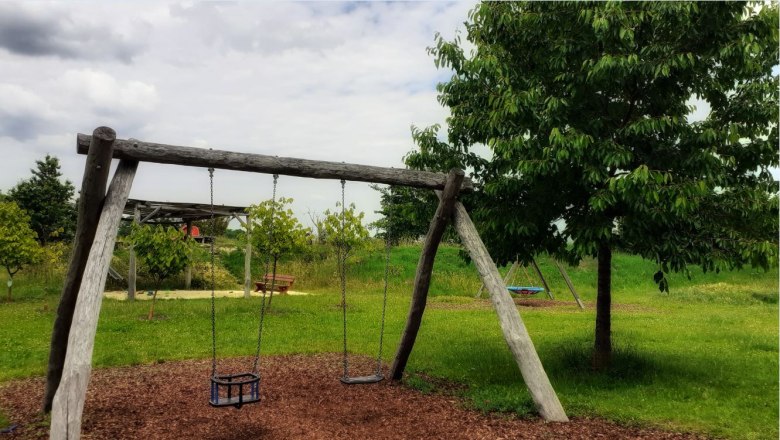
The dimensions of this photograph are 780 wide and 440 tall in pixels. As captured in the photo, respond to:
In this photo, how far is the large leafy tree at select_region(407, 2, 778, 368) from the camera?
7695 mm

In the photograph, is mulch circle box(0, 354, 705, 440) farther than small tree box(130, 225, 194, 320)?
No

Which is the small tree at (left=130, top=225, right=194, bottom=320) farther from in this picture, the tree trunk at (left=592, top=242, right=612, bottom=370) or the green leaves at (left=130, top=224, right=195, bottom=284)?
the tree trunk at (left=592, top=242, right=612, bottom=370)

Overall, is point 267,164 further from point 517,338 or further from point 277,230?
point 277,230

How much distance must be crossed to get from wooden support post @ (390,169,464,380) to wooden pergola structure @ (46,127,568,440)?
0.05 feet

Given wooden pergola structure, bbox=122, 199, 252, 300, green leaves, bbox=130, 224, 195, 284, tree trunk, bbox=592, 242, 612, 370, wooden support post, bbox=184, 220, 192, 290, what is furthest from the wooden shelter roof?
tree trunk, bbox=592, 242, 612, 370

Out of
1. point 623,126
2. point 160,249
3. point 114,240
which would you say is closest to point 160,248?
point 160,249

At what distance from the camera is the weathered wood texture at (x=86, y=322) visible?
217 inches

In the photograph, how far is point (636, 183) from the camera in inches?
284

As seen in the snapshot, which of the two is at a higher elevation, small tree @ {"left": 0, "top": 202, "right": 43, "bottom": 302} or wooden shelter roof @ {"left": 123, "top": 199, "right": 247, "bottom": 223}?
wooden shelter roof @ {"left": 123, "top": 199, "right": 247, "bottom": 223}

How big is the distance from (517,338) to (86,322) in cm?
505

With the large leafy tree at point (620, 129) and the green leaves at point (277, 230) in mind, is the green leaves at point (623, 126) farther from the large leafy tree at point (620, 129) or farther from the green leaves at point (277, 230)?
the green leaves at point (277, 230)

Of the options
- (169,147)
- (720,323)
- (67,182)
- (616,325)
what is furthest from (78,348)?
(67,182)

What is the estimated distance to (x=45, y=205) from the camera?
30.7m

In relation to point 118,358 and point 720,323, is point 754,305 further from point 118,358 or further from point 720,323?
point 118,358
